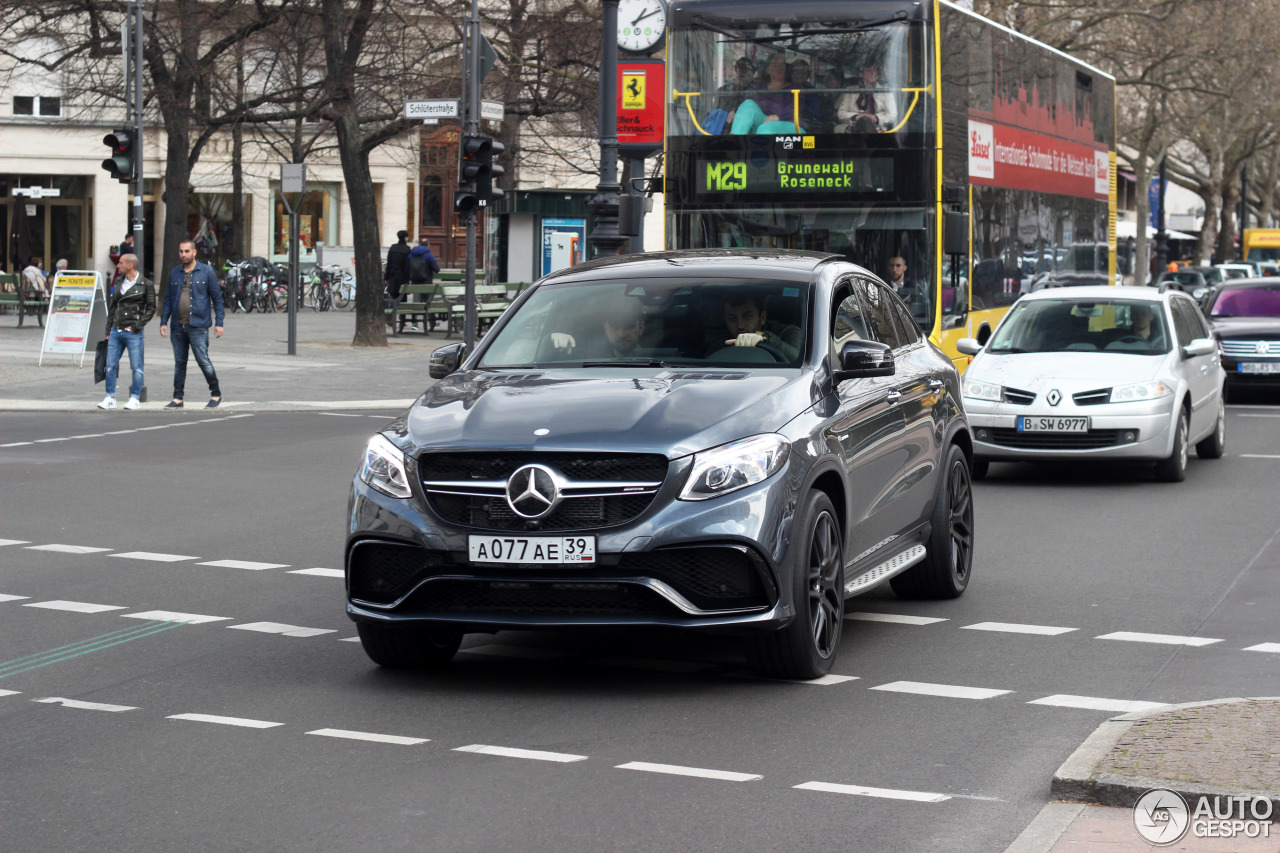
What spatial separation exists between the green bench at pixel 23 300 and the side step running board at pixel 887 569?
30200 millimetres

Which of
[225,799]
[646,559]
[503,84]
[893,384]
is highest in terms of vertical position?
[503,84]

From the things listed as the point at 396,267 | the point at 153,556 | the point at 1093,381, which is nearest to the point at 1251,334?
the point at 1093,381

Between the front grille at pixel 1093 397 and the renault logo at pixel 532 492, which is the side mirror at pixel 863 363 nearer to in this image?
the renault logo at pixel 532 492

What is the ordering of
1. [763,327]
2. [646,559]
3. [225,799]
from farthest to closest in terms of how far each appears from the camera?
[763,327] < [646,559] < [225,799]

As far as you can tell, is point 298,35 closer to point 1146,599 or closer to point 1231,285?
point 1231,285

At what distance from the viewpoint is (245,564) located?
34.4 ft

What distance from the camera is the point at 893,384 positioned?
8.57m

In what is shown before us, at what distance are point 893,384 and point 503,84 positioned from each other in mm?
23631

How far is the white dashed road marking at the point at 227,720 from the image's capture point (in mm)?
6559

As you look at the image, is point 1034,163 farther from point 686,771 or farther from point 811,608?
point 686,771

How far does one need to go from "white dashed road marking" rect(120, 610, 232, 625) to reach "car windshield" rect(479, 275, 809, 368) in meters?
1.85

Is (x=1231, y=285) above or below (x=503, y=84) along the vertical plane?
below

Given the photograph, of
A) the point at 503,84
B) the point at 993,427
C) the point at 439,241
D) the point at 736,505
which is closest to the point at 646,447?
the point at 736,505

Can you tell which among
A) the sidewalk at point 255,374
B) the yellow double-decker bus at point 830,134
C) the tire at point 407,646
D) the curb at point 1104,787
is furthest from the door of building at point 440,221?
Result: the curb at point 1104,787
